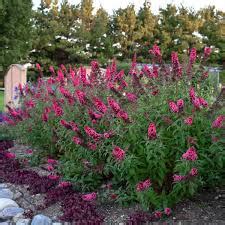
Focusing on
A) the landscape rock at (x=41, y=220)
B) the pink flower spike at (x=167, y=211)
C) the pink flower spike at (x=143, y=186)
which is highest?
the pink flower spike at (x=143, y=186)

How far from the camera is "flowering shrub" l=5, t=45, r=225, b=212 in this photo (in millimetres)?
3557

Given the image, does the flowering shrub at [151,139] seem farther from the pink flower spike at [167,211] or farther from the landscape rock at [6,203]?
the landscape rock at [6,203]

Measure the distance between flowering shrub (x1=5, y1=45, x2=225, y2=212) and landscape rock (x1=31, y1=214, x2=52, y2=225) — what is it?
0.42m

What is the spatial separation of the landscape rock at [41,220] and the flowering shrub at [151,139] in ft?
1.37

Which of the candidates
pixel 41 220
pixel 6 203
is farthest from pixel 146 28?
pixel 41 220

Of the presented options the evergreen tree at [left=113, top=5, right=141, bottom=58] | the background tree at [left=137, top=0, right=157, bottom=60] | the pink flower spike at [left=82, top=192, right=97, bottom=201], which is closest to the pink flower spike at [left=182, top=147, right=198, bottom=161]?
the pink flower spike at [left=82, top=192, right=97, bottom=201]

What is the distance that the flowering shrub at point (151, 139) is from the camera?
3557mm

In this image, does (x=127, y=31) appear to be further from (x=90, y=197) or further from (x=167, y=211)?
(x=167, y=211)

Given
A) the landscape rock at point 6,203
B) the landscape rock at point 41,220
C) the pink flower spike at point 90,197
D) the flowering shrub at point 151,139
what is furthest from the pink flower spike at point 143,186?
the landscape rock at point 6,203

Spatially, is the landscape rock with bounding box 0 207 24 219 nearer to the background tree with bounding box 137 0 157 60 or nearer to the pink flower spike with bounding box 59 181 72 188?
the pink flower spike with bounding box 59 181 72 188

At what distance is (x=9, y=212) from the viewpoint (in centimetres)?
426

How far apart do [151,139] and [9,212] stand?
5.71 feet

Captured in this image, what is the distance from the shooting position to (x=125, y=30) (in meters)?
28.5

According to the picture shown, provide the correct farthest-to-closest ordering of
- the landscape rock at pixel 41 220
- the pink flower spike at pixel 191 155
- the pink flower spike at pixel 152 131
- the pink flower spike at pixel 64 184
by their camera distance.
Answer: the pink flower spike at pixel 64 184
the landscape rock at pixel 41 220
the pink flower spike at pixel 152 131
the pink flower spike at pixel 191 155
